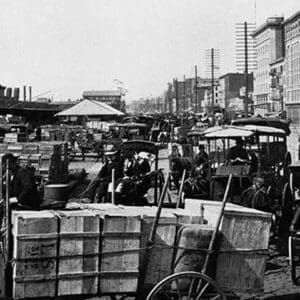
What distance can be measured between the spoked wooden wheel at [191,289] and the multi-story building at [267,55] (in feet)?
419

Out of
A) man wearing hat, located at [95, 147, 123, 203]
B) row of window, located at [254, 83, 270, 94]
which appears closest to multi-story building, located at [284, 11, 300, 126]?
row of window, located at [254, 83, 270, 94]

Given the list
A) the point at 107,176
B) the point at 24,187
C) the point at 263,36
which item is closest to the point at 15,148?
the point at 107,176

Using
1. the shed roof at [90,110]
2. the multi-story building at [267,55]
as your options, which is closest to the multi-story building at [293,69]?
the multi-story building at [267,55]

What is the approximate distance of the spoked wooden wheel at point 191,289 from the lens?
19.6ft

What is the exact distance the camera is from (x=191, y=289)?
19.8 feet

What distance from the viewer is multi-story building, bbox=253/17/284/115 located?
457 ft

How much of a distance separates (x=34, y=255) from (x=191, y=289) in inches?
63.3

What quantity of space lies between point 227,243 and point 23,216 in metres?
2.11

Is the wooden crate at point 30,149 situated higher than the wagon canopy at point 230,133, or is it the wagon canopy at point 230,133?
the wagon canopy at point 230,133

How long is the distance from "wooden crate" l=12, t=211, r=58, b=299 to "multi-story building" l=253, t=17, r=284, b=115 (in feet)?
422

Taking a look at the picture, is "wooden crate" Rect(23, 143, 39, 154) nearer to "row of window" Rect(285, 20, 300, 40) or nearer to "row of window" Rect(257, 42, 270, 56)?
"row of window" Rect(285, 20, 300, 40)

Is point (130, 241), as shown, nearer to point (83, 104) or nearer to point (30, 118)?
point (83, 104)

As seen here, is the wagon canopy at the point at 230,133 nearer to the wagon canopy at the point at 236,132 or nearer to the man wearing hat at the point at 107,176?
the wagon canopy at the point at 236,132

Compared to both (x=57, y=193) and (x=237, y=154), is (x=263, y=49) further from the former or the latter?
(x=57, y=193)
